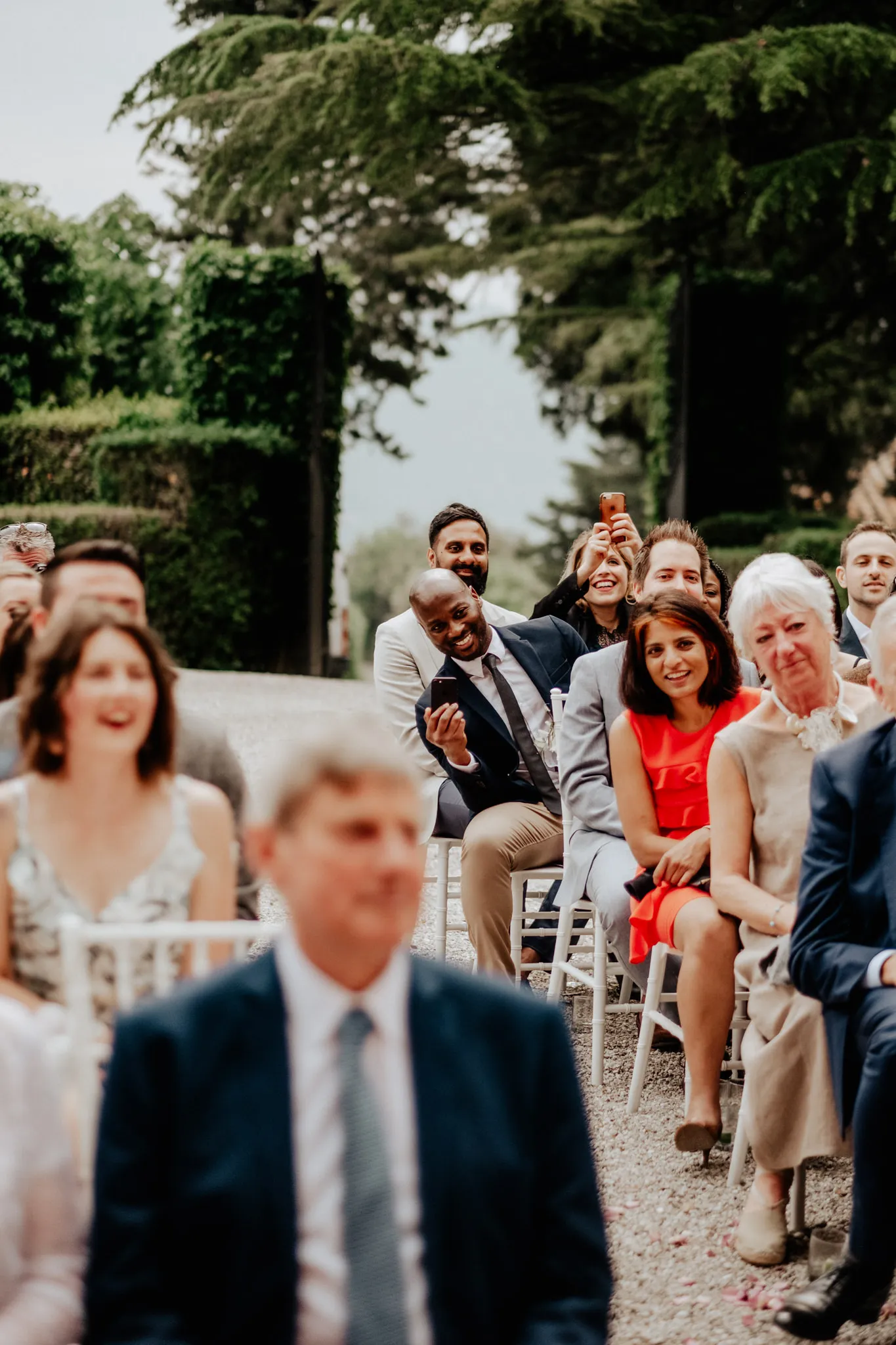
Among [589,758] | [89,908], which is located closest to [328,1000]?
[89,908]

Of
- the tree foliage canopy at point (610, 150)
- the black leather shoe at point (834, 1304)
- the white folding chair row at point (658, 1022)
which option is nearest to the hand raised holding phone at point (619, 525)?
the white folding chair row at point (658, 1022)

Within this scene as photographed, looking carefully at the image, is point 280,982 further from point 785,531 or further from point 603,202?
point 603,202

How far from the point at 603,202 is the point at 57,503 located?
23.0 ft

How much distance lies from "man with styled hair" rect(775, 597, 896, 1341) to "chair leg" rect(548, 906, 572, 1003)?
1832mm

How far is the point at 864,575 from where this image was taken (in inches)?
236

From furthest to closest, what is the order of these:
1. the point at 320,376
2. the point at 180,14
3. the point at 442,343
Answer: the point at 442,343, the point at 180,14, the point at 320,376

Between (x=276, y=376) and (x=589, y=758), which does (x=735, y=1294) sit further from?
(x=276, y=376)

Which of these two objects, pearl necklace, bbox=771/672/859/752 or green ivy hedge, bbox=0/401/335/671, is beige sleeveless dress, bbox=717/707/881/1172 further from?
green ivy hedge, bbox=0/401/335/671

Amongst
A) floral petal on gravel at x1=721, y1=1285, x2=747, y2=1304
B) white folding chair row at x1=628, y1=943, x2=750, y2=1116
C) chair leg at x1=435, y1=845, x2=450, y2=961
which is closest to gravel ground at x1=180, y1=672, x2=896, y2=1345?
floral petal on gravel at x1=721, y1=1285, x2=747, y2=1304

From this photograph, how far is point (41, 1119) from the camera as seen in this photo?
173cm

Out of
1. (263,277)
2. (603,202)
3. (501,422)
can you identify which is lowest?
(263,277)

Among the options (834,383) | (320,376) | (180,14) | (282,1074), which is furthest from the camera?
(180,14)

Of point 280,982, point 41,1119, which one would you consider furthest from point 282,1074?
point 41,1119

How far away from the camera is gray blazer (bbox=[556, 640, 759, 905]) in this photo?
182 inches
